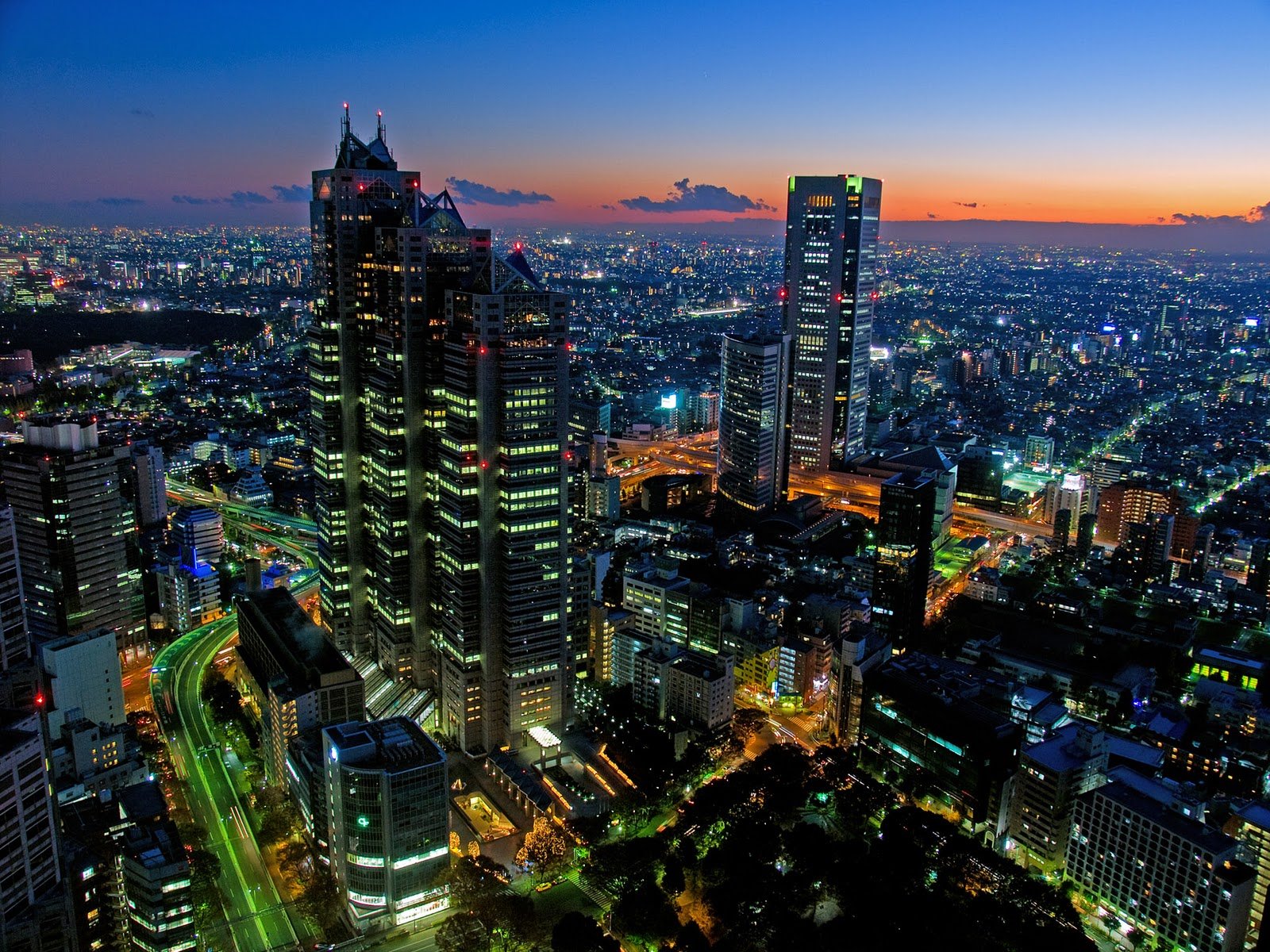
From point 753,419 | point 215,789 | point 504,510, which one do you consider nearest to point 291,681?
point 215,789

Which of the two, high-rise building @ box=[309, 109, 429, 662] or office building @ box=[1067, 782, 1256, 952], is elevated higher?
high-rise building @ box=[309, 109, 429, 662]

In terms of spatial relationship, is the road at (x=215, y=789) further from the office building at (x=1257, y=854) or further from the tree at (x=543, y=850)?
the office building at (x=1257, y=854)

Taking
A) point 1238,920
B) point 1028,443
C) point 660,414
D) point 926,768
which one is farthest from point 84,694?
point 1028,443

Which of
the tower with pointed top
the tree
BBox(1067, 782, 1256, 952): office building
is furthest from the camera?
the tower with pointed top

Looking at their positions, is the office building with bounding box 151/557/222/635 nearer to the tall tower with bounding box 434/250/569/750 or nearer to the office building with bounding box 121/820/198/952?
the tall tower with bounding box 434/250/569/750

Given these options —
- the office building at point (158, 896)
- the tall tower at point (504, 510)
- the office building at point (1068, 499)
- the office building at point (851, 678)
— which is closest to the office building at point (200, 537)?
the tall tower at point (504, 510)

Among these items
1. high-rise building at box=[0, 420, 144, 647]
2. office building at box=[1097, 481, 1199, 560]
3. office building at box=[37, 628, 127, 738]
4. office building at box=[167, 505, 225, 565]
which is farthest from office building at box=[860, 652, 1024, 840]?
office building at box=[167, 505, 225, 565]
